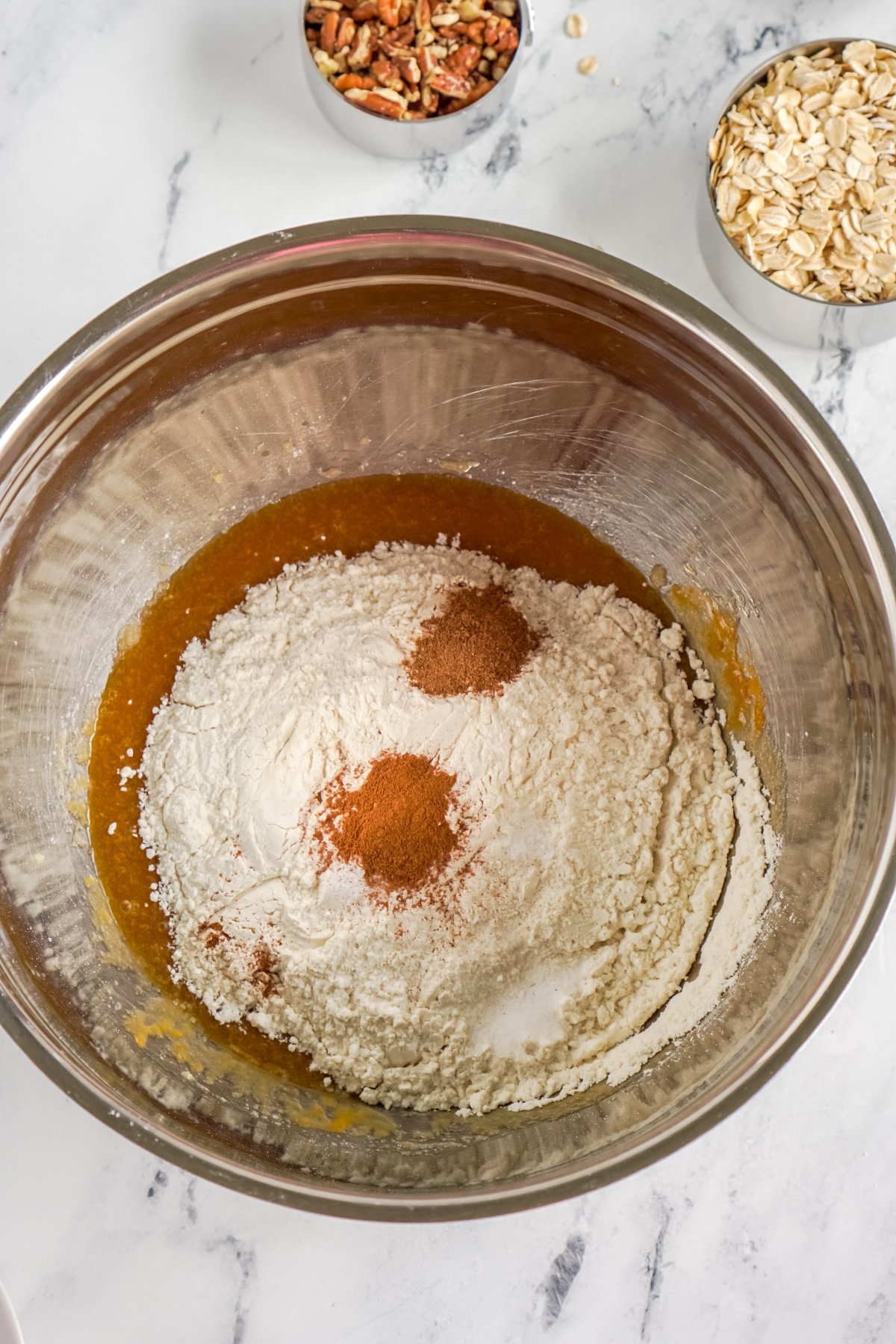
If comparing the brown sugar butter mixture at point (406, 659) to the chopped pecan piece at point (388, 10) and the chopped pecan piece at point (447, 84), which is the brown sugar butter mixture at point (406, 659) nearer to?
the chopped pecan piece at point (447, 84)

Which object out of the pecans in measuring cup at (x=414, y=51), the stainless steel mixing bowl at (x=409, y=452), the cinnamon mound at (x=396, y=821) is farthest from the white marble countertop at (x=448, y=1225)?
the cinnamon mound at (x=396, y=821)

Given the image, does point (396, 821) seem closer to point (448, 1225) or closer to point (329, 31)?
point (448, 1225)

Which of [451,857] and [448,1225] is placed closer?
[451,857]

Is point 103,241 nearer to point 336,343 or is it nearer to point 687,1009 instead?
point 336,343

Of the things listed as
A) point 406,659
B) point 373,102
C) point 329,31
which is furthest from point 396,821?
point 329,31

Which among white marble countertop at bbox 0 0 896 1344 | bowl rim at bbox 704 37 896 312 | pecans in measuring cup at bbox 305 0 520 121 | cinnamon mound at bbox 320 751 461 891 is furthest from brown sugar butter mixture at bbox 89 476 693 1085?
pecans in measuring cup at bbox 305 0 520 121

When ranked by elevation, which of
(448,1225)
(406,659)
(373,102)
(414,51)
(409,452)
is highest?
(414,51)

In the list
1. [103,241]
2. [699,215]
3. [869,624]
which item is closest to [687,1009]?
[869,624]
